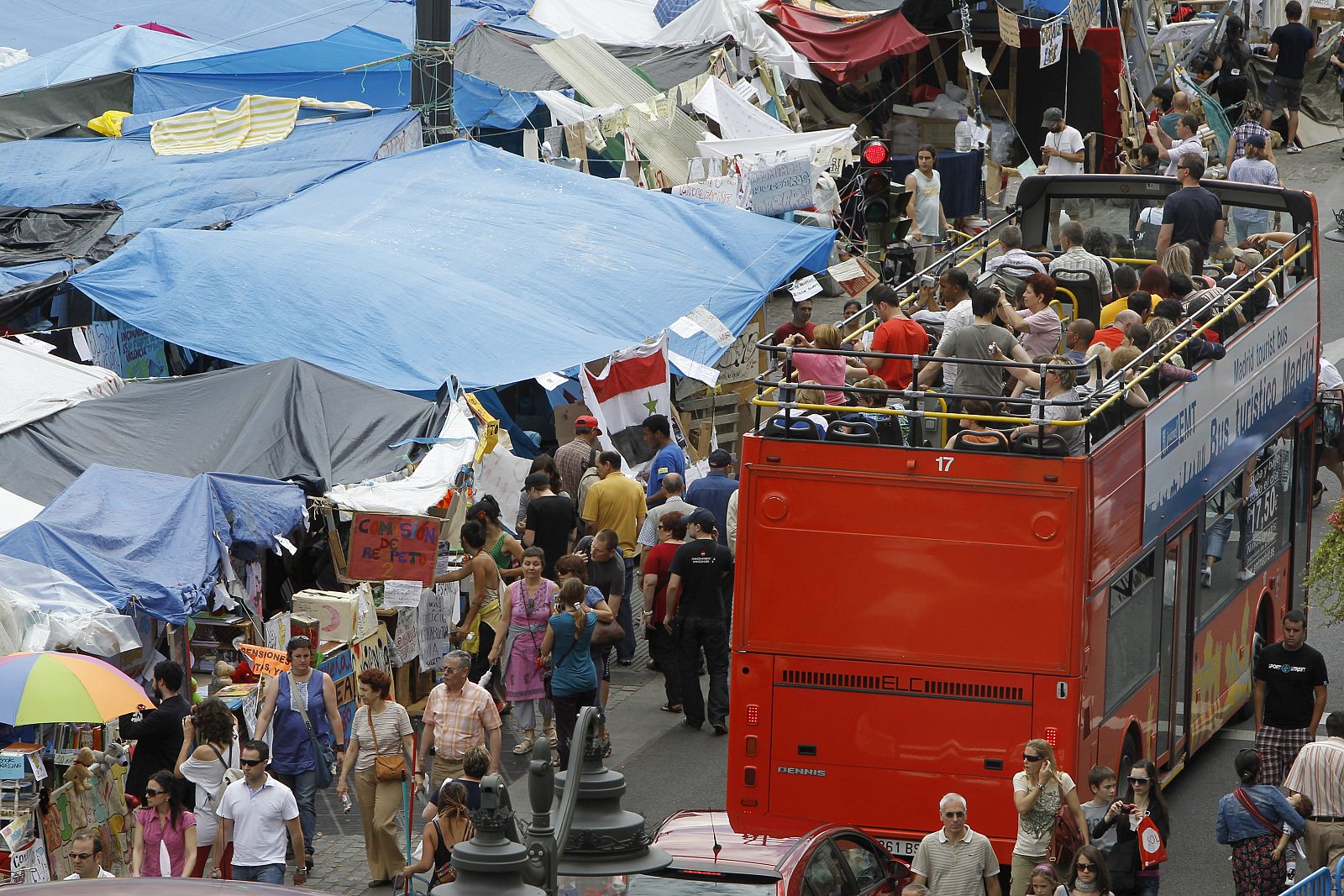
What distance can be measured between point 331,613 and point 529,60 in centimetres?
1413

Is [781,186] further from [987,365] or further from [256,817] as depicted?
[256,817]

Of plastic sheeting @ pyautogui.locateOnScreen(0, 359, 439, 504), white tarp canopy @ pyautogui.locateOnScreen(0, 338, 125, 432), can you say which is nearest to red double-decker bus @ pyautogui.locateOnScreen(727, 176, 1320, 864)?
plastic sheeting @ pyautogui.locateOnScreen(0, 359, 439, 504)

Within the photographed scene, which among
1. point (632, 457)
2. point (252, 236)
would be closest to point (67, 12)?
point (252, 236)

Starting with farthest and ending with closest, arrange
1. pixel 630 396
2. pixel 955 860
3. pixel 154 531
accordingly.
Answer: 1. pixel 630 396
2. pixel 154 531
3. pixel 955 860

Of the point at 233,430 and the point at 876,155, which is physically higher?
the point at 233,430

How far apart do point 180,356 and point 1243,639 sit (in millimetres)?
9576

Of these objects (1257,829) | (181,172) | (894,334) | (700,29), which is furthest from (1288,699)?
(700,29)

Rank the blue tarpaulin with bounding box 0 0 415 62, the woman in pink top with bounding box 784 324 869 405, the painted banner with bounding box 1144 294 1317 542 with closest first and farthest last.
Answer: the painted banner with bounding box 1144 294 1317 542
the woman in pink top with bounding box 784 324 869 405
the blue tarpaulin with bounding box 0 0 415 62

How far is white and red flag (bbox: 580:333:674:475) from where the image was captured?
1775 centimetres

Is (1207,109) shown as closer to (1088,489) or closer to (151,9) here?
(151,9)

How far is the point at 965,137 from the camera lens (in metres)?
29.2

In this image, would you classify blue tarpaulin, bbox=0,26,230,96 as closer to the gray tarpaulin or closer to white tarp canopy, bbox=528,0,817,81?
the gray tarpaulin

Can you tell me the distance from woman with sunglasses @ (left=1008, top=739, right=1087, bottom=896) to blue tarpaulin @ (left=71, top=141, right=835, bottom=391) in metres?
7.59

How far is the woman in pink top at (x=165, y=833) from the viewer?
34.6 feet
